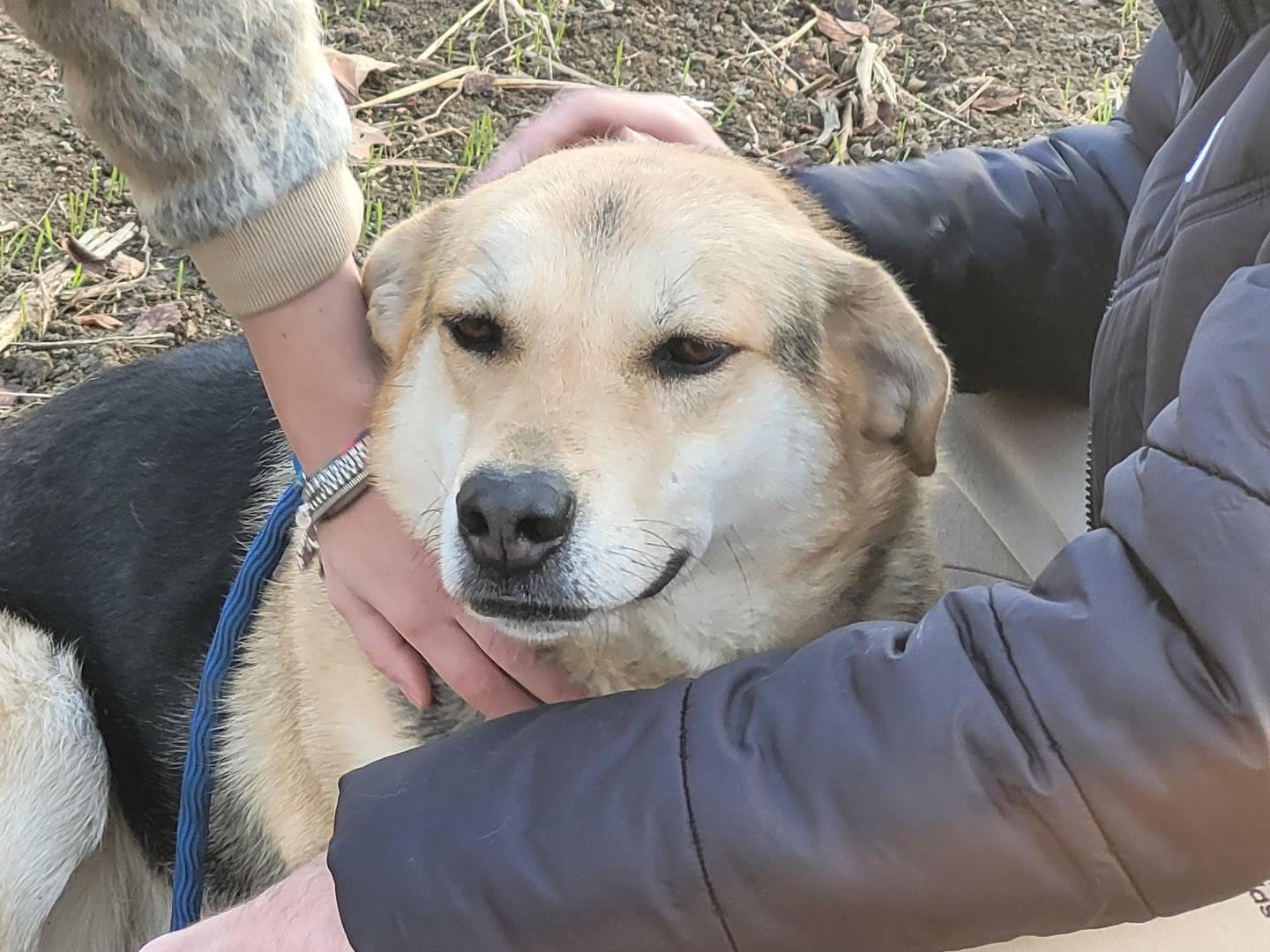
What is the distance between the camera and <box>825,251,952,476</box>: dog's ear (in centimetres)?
181

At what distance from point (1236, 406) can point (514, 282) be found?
3.35ft

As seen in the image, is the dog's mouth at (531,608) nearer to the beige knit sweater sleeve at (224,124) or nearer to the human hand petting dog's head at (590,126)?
the beige knit sweater sleeve at (224,124)

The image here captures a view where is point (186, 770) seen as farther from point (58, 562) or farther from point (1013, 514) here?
point (1013, 514)

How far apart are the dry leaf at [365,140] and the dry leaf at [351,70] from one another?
19 cm

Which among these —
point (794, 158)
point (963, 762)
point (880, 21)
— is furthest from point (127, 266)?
point (963, 762)

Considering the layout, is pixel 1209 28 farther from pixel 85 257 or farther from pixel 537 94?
pixel 85 257

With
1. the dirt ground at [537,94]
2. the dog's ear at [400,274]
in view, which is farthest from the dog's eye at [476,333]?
the dirt ground at [537,94]

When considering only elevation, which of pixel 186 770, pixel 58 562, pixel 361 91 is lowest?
pixel 186 770

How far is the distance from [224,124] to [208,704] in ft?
3.53

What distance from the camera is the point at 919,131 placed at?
13.1 feet

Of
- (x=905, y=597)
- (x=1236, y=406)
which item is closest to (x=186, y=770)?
(x=905, y=597)

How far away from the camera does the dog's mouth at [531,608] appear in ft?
5.34

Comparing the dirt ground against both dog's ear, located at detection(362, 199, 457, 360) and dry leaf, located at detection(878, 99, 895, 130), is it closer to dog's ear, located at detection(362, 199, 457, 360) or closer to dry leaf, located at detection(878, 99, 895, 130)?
dry leaf, located at detection(878, 99, 895, 130)

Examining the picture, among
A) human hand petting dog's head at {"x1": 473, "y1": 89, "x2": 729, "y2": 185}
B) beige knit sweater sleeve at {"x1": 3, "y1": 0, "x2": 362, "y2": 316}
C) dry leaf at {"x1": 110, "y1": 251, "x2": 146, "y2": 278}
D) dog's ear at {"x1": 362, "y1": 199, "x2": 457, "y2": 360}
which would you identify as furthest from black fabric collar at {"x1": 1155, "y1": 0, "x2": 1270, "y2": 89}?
dry leaf at {"x1": 110, "y1": 251, "x2": 146, "y2": 278}
